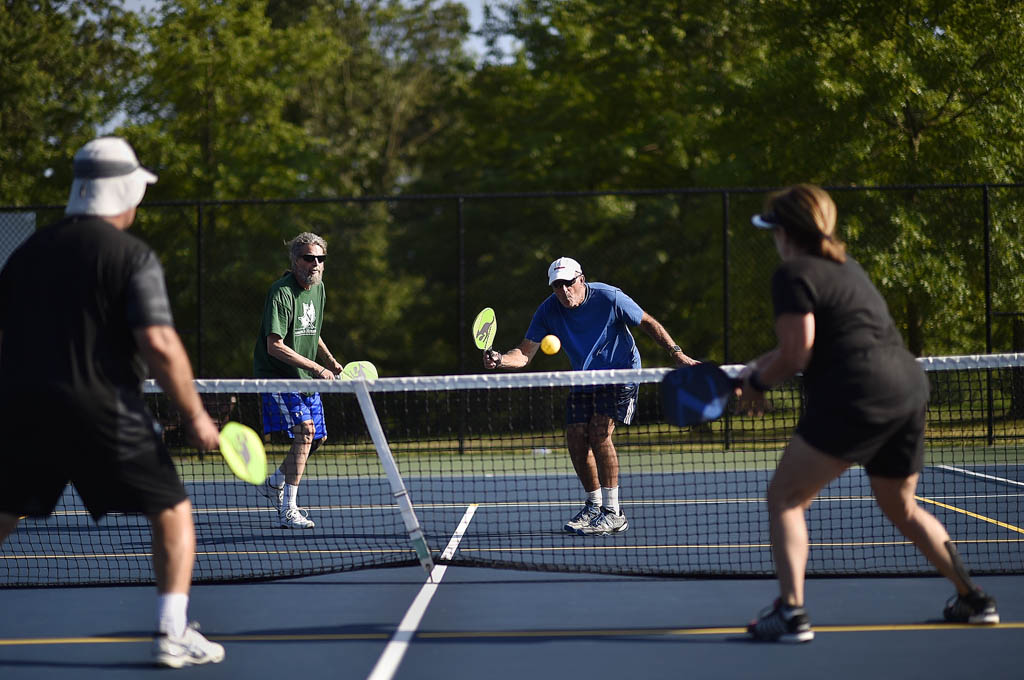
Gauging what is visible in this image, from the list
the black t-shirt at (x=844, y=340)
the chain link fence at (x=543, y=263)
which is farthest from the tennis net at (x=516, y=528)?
the chain link fence at (x=543, y=263)

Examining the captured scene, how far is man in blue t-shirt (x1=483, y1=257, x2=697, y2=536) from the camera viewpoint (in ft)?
22.5

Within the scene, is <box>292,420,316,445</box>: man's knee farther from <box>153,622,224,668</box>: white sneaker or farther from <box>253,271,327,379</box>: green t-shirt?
<box>153,622,224,668</box>: white sneaker

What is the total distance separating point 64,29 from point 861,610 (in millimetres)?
24744

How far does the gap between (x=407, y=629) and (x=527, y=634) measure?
49 centimetres

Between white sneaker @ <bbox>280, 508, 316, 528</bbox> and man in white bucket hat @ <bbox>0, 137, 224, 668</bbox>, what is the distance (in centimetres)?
381

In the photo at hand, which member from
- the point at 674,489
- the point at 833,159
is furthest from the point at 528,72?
the point at 674,489

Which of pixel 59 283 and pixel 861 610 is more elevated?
pixel 59 283

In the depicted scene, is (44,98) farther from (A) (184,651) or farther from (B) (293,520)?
(A) (184,651)

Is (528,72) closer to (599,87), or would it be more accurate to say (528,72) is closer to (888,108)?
(599,87)

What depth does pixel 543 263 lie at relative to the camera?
78.2 ft

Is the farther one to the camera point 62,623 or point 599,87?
point 599,87

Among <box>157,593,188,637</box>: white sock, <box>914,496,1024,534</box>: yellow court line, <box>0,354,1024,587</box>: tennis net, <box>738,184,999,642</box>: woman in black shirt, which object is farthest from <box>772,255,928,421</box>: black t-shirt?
<box>914,496,1024,534</box>: yellow court line

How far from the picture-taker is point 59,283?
3582mm

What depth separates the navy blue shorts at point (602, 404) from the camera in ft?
22.5
